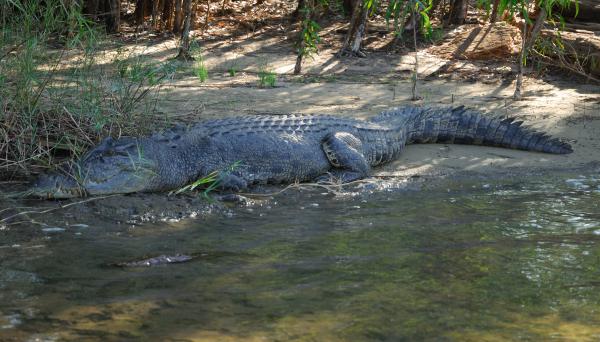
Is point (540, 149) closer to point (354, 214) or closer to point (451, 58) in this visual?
point (354, 214)

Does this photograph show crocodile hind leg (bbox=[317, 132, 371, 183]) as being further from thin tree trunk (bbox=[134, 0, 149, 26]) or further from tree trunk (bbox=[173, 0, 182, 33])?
thin tree trunk (bbox=[134, 0, 149, 26])

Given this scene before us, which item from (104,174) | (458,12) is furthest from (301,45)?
(104,174)

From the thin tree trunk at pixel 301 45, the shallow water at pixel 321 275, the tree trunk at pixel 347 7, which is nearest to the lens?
the shallow water at pixel 321 275

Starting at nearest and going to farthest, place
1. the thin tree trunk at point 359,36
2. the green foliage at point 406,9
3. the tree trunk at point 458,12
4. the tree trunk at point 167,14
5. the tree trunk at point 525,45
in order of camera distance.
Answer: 1. the green foliage at point 406,9
2. the tree trunk at point 525,45
3. the thin tree trunk at point 359,36
4. the tree trunk at point 167,14
5. the tree trunk at point 458,12

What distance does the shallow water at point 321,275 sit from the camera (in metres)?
3.54

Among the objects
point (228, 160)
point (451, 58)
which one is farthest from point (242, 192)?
point (451, 58)

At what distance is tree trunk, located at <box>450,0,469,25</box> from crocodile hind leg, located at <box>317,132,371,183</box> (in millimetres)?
6429

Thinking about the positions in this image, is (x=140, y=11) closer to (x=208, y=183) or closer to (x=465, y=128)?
(x=465, y=128)

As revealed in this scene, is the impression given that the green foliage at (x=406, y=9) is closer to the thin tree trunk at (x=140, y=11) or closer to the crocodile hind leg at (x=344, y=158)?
the crocodile hind leg at (x=344, y=158)

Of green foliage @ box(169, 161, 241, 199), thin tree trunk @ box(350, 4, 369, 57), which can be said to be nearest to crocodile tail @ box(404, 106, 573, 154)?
green foliage @ box(169, 161, 241, 199)

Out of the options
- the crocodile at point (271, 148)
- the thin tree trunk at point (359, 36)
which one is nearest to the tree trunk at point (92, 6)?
the thin tree trunk at point (359, 36)

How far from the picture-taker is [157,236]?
4.96 m

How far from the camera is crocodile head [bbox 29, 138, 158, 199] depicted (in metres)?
5.52

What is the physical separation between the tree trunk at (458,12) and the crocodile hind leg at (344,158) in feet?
21.1
